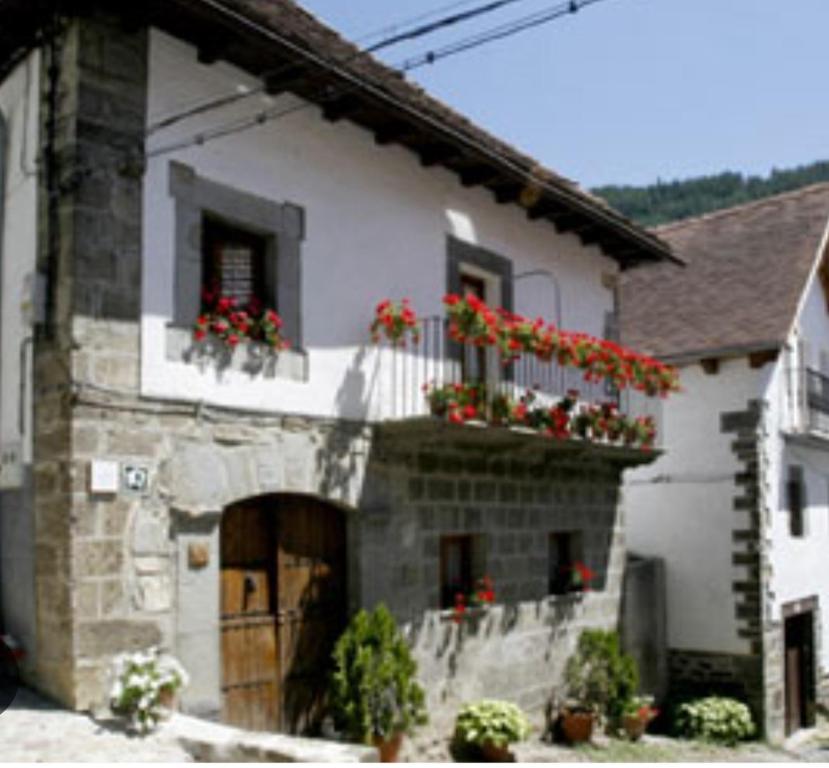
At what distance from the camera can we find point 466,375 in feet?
33.8

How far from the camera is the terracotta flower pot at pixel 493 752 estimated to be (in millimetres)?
9023

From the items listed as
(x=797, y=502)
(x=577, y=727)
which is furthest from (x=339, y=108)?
(x=797, y=502)

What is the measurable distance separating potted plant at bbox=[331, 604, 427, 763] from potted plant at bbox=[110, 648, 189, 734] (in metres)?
1.78

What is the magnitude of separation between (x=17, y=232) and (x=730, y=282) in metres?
11.6

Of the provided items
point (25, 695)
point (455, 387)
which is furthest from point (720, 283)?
point (25, 695)

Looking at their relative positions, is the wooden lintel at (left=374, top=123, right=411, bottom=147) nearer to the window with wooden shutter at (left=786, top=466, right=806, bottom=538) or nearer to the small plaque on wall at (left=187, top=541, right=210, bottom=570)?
the small plaque on wall at (left=187, top=541, right=210, bottom=570)

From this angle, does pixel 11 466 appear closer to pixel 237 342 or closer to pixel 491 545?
pixel 237 342

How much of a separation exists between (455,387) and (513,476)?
83.2 inches

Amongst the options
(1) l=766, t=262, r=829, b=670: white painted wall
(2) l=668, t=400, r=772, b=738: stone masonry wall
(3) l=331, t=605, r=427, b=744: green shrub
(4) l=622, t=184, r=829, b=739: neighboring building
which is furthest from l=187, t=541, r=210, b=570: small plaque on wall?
(1) l=766, t=262, r=829, b=670: white painted wall

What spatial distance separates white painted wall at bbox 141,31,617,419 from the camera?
7.29 m

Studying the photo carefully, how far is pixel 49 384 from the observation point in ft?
22.6

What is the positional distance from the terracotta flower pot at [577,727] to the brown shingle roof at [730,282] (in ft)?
19.3

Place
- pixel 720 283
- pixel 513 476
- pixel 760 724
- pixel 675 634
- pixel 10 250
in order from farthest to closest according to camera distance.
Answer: pixel 720 283, pixel 675 634, pixel 760 724, pixel 513 476, pixel 10 250

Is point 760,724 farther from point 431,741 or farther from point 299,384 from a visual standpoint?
point 299,384
